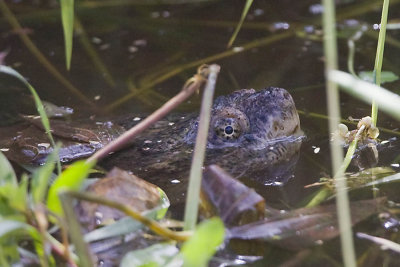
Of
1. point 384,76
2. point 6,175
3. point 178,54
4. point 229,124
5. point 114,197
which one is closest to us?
point 6,175

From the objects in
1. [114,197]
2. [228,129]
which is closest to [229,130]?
[228,129]

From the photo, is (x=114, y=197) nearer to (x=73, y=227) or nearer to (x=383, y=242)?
(x=73, y=227)

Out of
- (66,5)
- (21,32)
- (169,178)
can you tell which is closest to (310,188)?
(169,178)

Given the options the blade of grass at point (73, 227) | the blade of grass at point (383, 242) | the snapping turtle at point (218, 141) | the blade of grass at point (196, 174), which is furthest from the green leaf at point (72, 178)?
the snapping turtle at point (218, 141)

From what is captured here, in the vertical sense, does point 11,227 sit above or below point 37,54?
below

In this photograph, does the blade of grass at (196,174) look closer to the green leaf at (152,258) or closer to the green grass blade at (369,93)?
the green leaf at (152,258)

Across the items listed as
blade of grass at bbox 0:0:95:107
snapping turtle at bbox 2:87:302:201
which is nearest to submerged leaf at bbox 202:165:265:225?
snapping turtle at bbox 2:87:302:201
